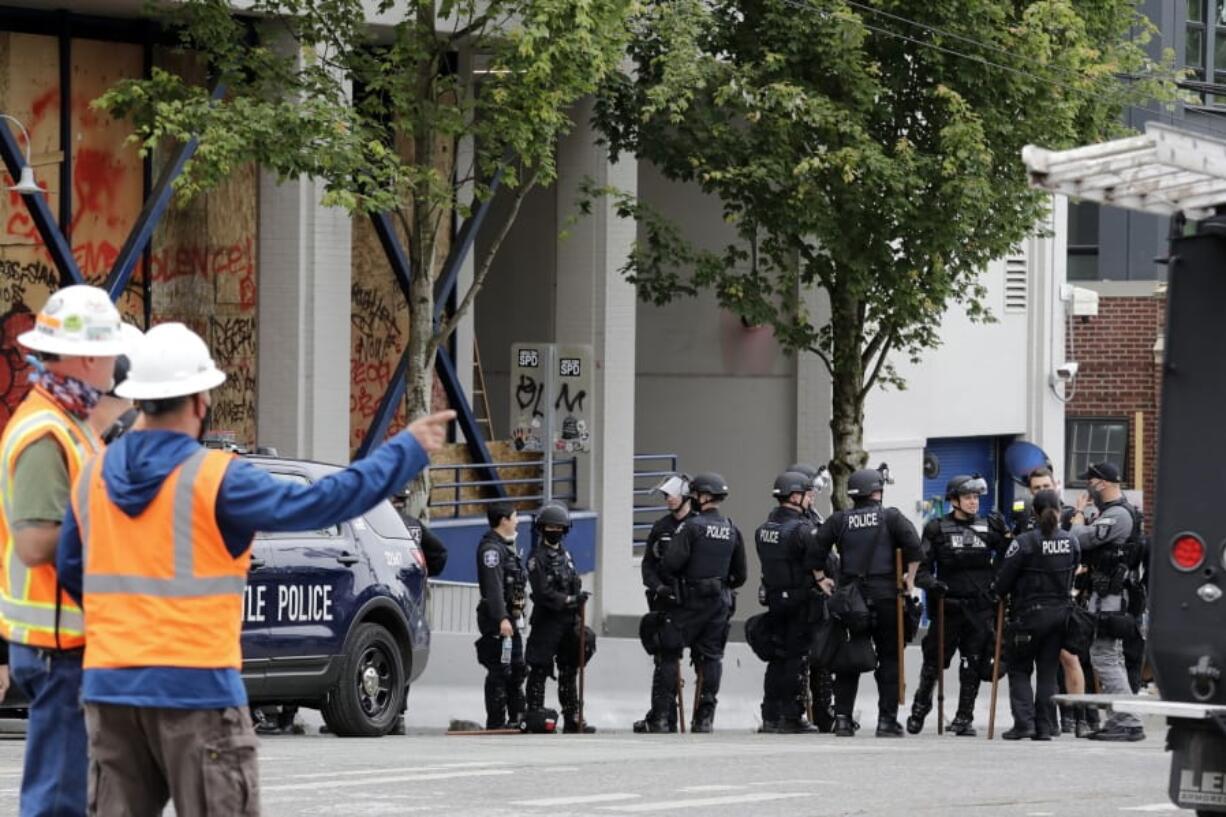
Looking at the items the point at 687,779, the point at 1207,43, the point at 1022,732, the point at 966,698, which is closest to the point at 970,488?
the point at 966,698

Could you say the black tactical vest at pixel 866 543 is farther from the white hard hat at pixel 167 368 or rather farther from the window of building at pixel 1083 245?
the window of building at pixel 1083 245

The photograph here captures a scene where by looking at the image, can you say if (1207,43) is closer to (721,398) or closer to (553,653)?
(721,398)

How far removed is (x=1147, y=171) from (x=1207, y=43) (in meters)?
36.3

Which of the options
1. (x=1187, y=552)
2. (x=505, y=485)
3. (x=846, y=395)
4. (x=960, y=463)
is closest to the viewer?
(x=1187, y=552)

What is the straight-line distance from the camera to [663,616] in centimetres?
1858

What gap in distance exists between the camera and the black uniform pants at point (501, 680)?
18312 mm

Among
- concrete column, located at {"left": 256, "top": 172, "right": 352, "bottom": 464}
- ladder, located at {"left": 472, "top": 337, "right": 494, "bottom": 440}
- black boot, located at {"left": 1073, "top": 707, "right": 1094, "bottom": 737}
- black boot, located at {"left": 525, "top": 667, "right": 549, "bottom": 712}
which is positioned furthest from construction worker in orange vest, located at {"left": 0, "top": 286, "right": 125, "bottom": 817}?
ladder, located at {"left": 472, "top": 337, "right": 494, "bottom": 440}

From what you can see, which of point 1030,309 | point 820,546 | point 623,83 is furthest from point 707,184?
point 1030,309

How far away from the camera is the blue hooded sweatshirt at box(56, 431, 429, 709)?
6004 millimetres

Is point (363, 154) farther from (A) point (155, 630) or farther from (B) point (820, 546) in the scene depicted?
(A) point (155, 630)

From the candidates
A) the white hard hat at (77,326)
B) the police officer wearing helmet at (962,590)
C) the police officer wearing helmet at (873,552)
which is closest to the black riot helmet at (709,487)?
the police officer wearing helmet at (873,552)

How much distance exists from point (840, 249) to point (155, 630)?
61.8 ft

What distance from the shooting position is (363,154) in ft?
65.1

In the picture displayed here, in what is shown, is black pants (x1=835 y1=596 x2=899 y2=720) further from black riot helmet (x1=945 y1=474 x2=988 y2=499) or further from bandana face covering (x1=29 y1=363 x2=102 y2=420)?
bandana face covering (x1=29 y1=363 x2=102 y2=420)
